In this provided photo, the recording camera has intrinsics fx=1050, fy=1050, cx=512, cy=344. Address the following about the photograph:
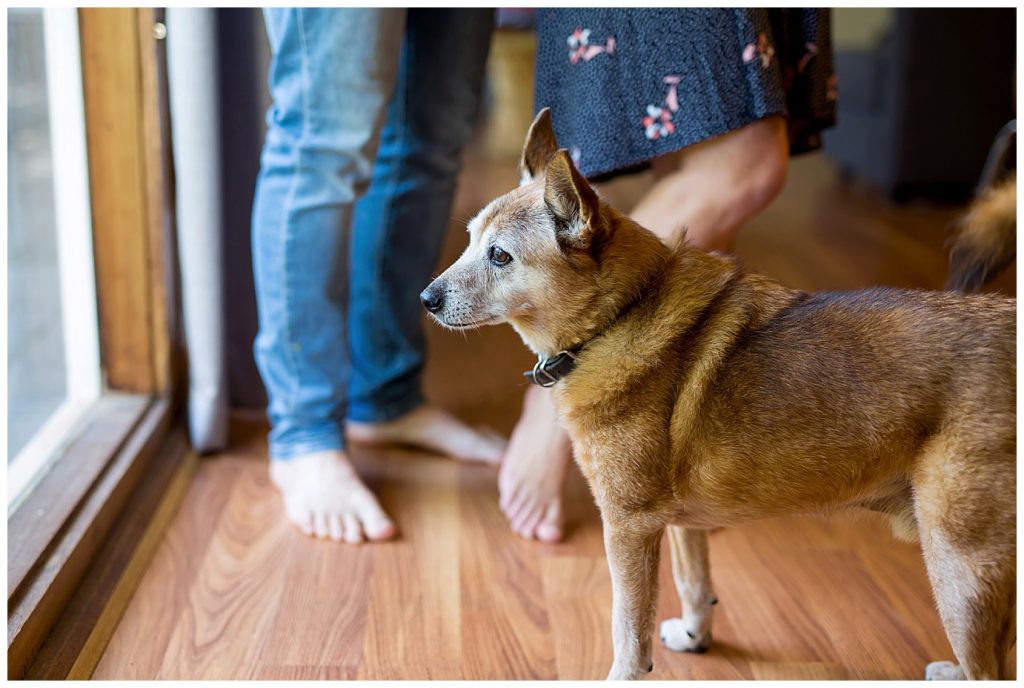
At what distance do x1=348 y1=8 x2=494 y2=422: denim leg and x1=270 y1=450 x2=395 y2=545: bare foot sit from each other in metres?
0.27

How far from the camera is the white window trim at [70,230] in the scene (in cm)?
181

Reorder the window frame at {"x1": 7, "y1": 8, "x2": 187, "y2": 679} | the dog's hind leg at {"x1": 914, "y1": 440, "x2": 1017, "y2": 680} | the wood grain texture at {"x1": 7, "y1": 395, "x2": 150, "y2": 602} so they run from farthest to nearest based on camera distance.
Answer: the window frame at {"x1": 7, "y1": 8, "x2": 187, "y2": 679} < the wood grain texture at {"x1": 7, "y1": 395, "x2": 150, "y2": 602} < the dog's hind leg at {"x1": 914, "y1": 440, "x2": 1017, "y2": 680}

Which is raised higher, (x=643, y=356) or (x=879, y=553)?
(x=643, y=356)

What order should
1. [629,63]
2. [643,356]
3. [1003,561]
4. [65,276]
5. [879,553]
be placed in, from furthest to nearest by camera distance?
[65,276] < [879,553] < [629,63] < [643,356] < [1003,561]

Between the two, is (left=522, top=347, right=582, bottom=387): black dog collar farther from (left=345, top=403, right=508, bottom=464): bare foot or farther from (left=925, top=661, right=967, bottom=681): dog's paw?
(left=345, top=403, right=508, bottom=464): bare foot

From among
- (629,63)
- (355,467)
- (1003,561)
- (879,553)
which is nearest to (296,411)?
(355,467)

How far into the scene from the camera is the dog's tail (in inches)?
50.4

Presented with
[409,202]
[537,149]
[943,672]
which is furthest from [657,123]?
[943,672]

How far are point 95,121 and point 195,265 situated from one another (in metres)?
0.31

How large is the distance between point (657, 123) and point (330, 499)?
2.69ft

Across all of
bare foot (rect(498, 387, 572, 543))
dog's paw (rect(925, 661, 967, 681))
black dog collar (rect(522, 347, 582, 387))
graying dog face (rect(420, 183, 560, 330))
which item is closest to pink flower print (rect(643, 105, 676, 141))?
graying dog face (rect(420, 183, 560, 330))

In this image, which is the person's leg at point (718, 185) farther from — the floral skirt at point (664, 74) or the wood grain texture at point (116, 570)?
→ the wood grain texture at point (116, 570)

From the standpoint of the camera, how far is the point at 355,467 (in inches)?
78.4

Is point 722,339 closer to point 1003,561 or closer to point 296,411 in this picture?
point 1003,561
